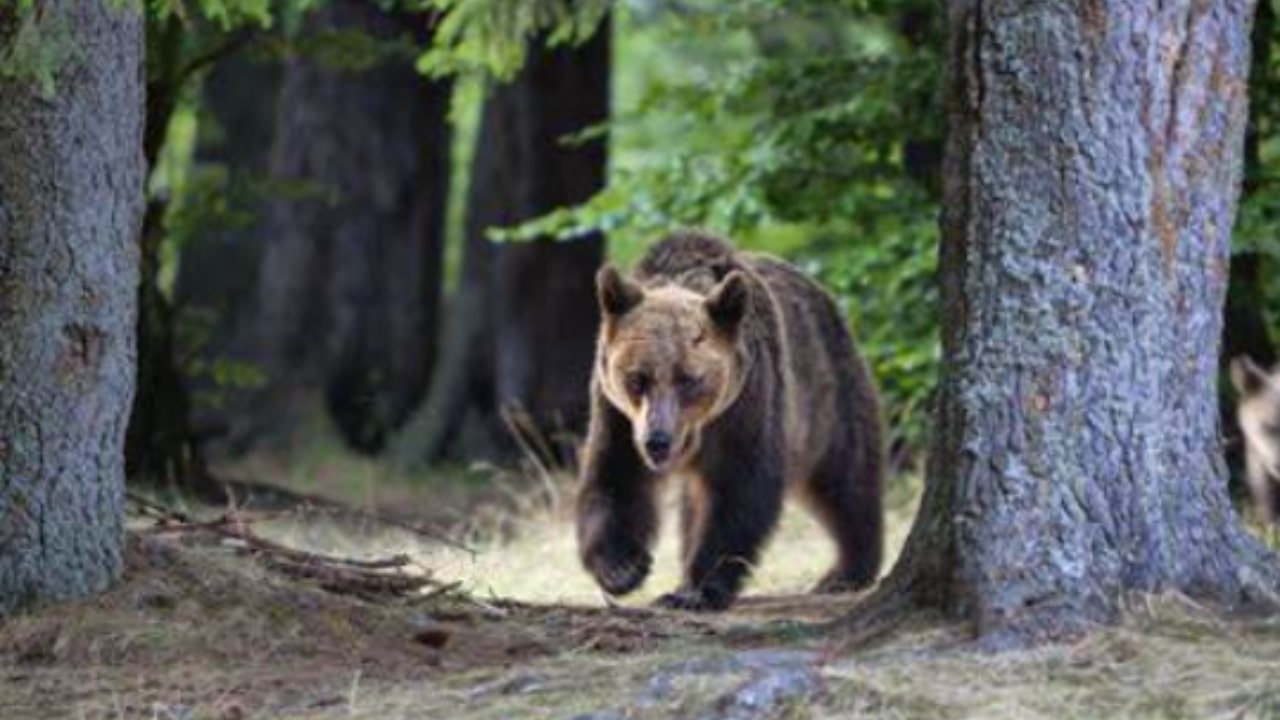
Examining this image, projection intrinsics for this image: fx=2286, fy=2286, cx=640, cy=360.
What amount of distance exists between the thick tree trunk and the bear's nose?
7.43 feet

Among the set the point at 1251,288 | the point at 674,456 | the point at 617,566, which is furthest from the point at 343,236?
the point at 674,456

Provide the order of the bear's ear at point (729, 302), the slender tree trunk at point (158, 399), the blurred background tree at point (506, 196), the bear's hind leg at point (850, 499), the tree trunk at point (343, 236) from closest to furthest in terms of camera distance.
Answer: the bear's ear at point (729, 302)
the bear's hind leg at point (850, 499)
the blurred background tree at point (506, 196)
the slender tree trunk at point (158, 399)
the tree trunk at point (343, 236)

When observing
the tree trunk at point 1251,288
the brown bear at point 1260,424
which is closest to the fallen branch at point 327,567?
the tree trunk at point 1251,288

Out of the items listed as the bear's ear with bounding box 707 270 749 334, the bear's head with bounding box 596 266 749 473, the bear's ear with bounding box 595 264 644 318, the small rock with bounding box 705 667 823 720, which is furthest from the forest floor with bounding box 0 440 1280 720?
the bear's ear with bounding box 595 264 644 318

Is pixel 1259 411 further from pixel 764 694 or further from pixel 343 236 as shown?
pixel 343 236

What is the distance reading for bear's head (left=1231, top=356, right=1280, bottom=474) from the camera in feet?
35.5

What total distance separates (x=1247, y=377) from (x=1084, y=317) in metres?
4.54

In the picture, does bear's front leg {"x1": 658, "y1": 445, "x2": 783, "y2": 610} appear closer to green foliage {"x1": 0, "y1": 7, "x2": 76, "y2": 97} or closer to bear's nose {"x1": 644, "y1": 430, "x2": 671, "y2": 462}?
bear's nose {"x1": 644, "y1": 430, "x2": 671, "y2": 462}

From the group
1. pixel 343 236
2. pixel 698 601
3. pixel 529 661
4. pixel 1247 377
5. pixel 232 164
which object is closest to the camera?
pixel 529 661

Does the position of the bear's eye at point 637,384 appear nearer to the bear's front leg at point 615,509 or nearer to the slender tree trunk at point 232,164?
the bear's front leg at point 615,509

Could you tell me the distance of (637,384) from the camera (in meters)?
9.05

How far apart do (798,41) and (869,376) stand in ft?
20.7

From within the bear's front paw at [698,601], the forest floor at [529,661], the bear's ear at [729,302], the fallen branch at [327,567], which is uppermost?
the bear's ear at [729,302]

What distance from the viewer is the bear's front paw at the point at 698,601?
8.91 metres
